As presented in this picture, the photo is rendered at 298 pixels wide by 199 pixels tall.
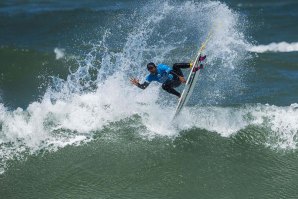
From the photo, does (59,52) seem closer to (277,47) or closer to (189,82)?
(277,47)

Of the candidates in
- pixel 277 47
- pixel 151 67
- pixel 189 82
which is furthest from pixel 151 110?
pixel 277 47

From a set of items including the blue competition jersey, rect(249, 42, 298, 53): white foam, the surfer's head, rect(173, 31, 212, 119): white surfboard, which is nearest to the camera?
the surfer's head

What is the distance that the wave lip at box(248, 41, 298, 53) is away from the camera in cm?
2128

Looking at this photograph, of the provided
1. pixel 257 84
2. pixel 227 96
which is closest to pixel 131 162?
pixel 227 96

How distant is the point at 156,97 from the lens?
16297 millimetres

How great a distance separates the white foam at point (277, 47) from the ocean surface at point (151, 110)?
0.14 ft

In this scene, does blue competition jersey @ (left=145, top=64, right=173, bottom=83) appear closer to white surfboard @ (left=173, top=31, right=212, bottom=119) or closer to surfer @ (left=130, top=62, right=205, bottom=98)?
surfer @ (left=130, top=62, right=205, bottom=98)

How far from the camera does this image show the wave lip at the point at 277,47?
21281 millimetres

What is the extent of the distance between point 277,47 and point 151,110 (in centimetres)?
862

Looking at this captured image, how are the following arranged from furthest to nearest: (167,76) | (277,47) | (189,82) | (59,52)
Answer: (59,52)
(277,47)
(189,82)
(167,76)

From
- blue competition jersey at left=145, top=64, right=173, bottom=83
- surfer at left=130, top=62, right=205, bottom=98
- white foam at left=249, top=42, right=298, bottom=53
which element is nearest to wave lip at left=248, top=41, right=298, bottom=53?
white foam at left=249, top=42, right=298, bottom=53

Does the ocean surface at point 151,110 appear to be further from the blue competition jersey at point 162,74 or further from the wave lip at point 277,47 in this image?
the blue competition jersey at point 162,74

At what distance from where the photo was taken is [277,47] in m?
21.6

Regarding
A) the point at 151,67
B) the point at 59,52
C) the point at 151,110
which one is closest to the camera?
the point at 151,67
